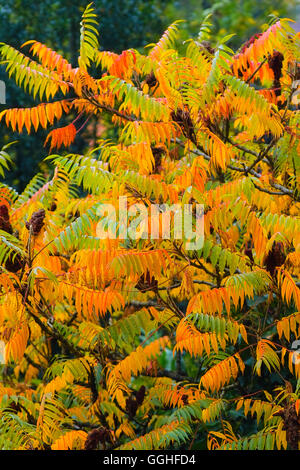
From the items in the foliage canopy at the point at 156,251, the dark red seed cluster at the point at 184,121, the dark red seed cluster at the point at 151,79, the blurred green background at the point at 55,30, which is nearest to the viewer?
the foliage canopy at the point at 156,251

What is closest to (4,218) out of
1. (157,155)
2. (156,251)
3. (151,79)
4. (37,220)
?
(37,220)

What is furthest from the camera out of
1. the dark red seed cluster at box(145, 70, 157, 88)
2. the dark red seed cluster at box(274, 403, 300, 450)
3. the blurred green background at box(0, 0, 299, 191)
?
the blurred green background at box(0, 0, 299, 191)

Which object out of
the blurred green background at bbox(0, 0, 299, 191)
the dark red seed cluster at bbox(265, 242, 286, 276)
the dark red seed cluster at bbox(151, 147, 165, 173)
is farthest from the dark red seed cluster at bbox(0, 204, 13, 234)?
the blurred green background at bbox(0, 0, 299, 191)

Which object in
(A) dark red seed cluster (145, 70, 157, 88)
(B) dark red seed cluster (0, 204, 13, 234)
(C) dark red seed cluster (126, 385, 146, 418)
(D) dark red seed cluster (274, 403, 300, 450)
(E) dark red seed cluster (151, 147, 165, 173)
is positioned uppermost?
(A) dark red seed cluster (145, 70, 157, 88)

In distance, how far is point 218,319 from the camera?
3803 mm

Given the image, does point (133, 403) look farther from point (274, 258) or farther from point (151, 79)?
point (151, 79)

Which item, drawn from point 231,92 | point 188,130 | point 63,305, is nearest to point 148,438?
point 63,305

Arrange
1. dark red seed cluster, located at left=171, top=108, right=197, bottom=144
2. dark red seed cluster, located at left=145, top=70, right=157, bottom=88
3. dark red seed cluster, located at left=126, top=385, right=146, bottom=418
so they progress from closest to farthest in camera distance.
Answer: dark red seed cluster, located at left=171, top=108, right=197, bottom=144, dark red seed cluster, located at left=145, top=70, right=157, bottom=88, dark red seed cluster, located at left=126, top=385, right=146, bottom=418

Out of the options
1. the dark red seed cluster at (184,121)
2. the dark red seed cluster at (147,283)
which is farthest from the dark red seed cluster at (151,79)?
the dark red seed cluster at (147,283)

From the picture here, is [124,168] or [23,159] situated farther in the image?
[23,159]

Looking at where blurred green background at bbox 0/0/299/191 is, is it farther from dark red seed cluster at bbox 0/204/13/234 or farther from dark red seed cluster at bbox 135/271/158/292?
dark red seed cluster at bbox 0/204/13/234

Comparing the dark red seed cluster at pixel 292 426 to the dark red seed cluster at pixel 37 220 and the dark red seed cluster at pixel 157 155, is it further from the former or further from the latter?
the dark red seed cluster at pixel 157 155

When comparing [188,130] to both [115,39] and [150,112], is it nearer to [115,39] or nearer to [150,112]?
[150,112]
